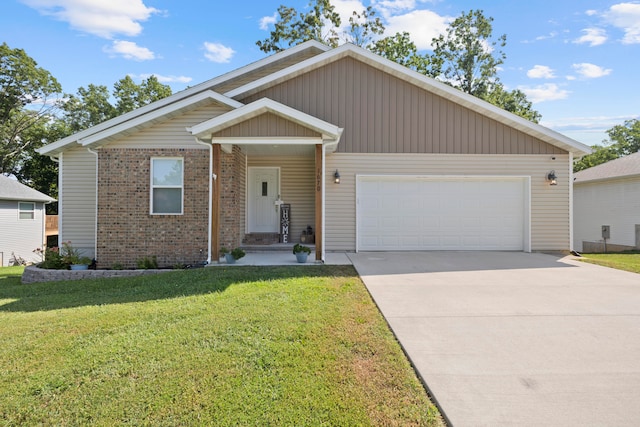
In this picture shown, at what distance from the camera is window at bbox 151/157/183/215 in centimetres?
915

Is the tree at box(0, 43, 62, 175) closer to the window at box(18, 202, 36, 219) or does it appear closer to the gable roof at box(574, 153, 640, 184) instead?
the window at box(18, 202, 36, 219)

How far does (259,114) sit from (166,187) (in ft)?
10.2

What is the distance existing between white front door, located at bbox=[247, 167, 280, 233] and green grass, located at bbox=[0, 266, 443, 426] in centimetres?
618

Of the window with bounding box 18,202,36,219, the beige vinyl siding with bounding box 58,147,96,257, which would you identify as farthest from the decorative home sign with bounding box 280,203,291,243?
the window with bounding box 18,202,36,219

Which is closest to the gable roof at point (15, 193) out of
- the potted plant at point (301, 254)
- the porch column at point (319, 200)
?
the potted plant at point (301, 254)

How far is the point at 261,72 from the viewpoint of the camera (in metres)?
12.5

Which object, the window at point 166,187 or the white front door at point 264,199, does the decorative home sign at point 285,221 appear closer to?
the white front door at point 264,199

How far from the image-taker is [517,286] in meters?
6.30

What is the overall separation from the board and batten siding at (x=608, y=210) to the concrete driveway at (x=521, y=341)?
1050 centimetres

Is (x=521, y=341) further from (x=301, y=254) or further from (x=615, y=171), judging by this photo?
(x=615, y=171)

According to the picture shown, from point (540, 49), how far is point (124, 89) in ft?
99.9

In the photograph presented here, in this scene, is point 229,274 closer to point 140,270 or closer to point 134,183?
point 140,270

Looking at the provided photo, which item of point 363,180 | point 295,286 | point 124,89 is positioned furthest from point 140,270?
point 124,89

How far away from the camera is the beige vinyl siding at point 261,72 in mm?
12242
